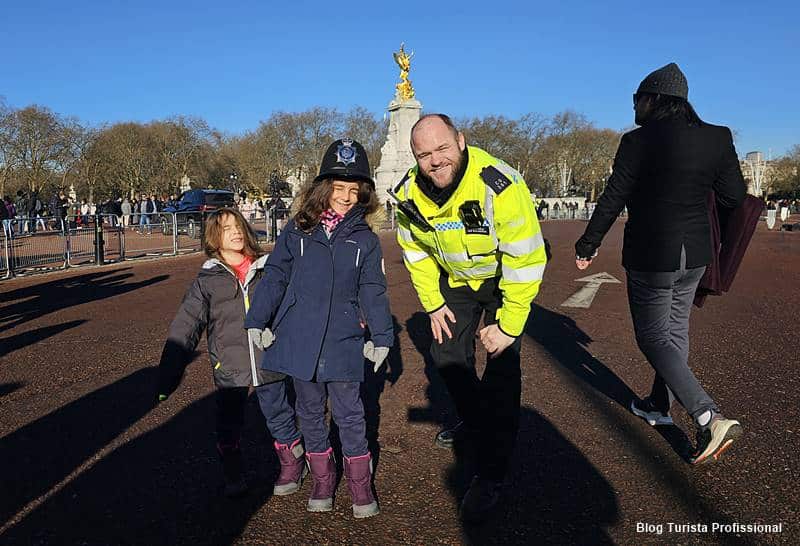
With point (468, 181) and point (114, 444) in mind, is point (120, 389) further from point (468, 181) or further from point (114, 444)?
point (468, 181)

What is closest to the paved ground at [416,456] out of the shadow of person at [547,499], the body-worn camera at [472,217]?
the shadow of person at [547,499]

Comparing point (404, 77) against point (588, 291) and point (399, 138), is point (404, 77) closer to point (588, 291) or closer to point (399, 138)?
point (399, 138)

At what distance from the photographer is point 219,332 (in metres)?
3.36

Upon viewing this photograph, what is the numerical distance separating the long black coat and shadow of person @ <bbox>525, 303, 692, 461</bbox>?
1041mm

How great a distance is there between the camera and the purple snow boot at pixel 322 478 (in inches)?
121

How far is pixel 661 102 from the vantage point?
3447 millimetres

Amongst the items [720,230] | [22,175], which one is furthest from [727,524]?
[22,175]

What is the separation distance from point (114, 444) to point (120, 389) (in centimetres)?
130

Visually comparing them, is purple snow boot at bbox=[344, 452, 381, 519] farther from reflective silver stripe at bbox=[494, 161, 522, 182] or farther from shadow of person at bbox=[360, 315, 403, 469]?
reflective silver stripe at bbox=[494, 161, 522, 182]

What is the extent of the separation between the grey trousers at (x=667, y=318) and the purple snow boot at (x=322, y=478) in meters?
1.85

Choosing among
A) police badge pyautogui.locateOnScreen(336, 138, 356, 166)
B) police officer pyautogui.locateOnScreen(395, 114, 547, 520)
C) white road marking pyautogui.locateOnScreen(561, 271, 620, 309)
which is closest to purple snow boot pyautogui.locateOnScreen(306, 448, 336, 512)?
police officer pyautogui.locateOnScreen(395, 114, 547, 520)

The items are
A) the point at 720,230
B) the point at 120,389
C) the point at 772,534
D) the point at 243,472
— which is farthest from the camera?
the point at 120,389

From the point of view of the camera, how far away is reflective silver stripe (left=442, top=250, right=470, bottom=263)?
3055 millimetres

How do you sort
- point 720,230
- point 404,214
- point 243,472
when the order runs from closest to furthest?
point 404,214 < point 243,472 < point 720,230
